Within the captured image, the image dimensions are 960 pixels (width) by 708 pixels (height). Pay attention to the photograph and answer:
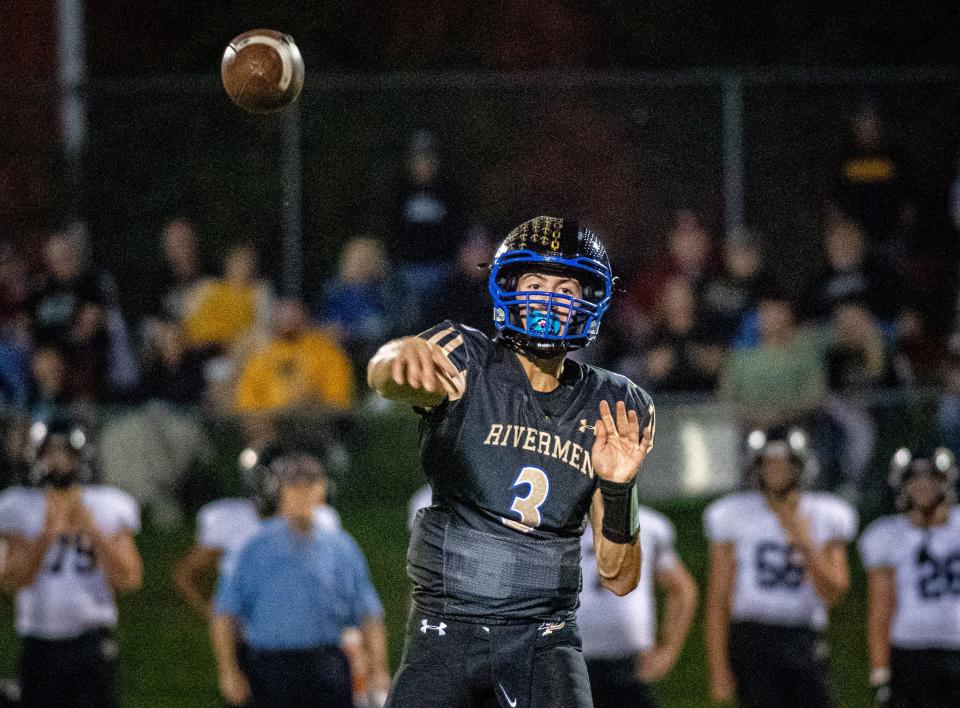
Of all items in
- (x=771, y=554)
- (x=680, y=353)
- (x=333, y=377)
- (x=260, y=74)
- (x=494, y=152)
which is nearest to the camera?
(x=260, y=74)

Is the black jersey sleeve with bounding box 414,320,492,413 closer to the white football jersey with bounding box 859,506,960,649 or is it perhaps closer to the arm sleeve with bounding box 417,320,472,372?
the arm sleeve with bounding box 417,320,472,372

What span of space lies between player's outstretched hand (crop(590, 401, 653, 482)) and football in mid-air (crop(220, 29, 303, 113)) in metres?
1.80

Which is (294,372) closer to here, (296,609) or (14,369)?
(14,369)

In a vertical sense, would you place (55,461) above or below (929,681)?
above

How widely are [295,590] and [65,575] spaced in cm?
137

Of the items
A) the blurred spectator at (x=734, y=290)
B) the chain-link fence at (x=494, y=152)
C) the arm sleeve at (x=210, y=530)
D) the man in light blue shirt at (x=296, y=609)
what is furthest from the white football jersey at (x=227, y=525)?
the blurred spectator at (x=734, y=290)

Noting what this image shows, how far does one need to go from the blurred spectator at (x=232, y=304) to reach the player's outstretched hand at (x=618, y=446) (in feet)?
19.8

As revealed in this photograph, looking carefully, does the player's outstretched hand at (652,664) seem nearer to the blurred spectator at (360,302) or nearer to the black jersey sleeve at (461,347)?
the black jersey sleeve at (461,347)

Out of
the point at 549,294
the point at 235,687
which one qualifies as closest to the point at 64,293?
the point at 235,687

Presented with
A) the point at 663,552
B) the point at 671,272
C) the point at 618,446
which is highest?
the point at 671,272

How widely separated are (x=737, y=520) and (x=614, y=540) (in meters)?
3.55

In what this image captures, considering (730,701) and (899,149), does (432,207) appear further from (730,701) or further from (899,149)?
(730,701)

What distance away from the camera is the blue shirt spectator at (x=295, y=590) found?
7332 mm

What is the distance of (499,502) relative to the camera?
4.46 meters
